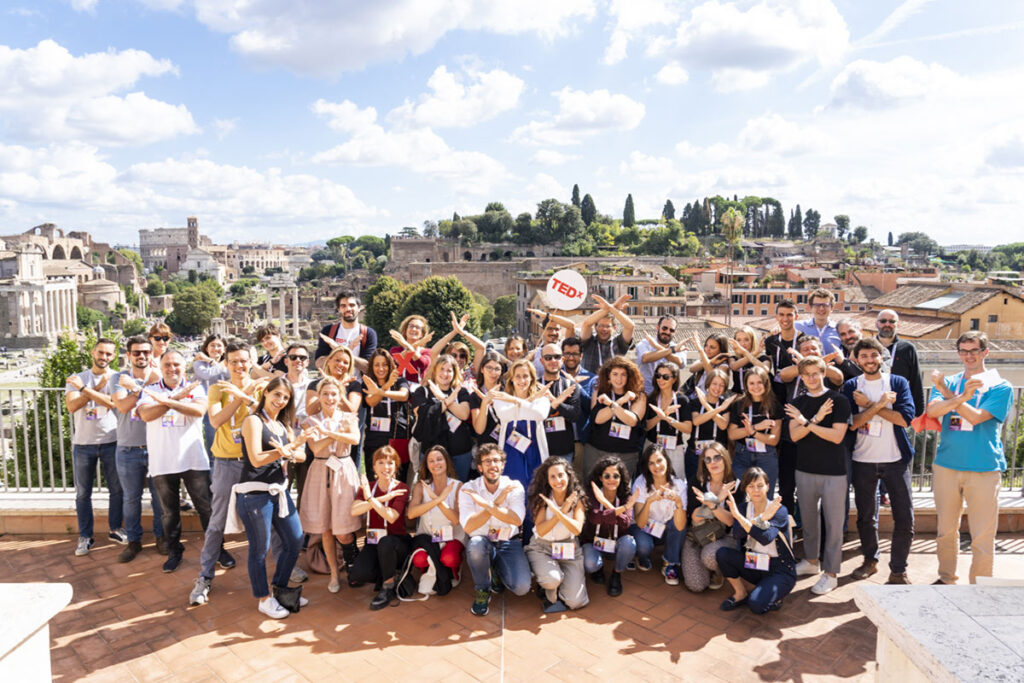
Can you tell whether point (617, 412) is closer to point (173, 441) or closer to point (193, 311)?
point (173, 441)

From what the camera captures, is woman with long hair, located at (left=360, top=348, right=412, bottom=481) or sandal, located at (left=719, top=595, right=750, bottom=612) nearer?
sandal, located at (left=719, top=595, right=750, bottom=612)

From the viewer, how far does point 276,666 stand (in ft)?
14.0

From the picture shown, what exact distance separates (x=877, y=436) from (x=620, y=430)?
2055 mm

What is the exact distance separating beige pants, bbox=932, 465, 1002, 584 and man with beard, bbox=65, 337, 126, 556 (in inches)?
269

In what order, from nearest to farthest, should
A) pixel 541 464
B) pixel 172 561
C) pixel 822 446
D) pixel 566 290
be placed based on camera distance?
pixel 822 446, pixel 541 464, pixel 172 561, pixel 566 290

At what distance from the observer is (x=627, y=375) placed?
5.82m

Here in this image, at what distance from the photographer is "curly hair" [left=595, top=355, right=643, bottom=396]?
5.81 m

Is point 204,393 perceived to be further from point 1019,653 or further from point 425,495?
point 1019,653

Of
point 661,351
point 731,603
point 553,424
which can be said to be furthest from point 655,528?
point 661,351

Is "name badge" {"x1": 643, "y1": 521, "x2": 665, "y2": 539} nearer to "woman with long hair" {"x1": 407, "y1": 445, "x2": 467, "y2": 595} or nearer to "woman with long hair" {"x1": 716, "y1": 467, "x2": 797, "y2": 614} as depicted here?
"woman with long hair" {"x1": 716, "y1": 467, "x2": 797, "y2": 614}

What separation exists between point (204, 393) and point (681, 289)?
2307 inches

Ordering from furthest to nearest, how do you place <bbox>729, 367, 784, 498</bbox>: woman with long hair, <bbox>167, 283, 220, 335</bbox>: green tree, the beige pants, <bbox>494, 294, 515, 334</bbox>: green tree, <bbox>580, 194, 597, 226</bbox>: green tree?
<bbox>580, 194, 597, 226</bbox>: green tree, <bbox>167, 283, 220, 335</bbox>: green tree, <bbox>494, 294, 515, 334</bbox>: green tree, <bbox>729, 367, 784, 498</bbox>: woman with long hair, the beige pants

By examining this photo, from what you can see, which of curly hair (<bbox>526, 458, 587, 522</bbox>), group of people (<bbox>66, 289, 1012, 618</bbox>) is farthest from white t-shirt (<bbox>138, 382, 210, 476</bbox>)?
curly hair (<bbox>526, 458, 587, 522</bbox>)

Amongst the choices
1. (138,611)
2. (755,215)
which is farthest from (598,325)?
(755,215)
